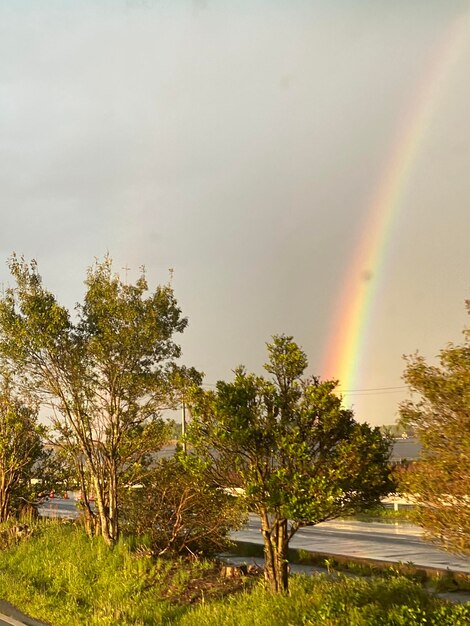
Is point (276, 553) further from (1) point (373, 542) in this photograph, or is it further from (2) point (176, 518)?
Answer: (1) point (373, 542)

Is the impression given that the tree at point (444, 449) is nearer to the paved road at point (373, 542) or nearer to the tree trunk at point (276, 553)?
the tree trunk at point (276, 553)

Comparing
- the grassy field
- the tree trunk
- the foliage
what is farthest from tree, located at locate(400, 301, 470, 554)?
the foliage

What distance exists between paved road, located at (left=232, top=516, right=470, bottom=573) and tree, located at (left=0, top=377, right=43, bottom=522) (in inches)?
276

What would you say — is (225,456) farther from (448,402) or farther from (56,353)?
(56,353)

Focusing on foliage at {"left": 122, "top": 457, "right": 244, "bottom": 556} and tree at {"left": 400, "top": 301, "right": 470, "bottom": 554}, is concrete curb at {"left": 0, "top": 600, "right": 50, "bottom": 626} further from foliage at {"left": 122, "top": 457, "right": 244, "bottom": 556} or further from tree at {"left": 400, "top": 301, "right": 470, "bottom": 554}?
tree at {"left": 400, "top": 301, "right": 470, "bottom": 554}

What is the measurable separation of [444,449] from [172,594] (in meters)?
5.52

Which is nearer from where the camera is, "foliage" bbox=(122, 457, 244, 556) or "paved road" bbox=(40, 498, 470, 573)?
"foliage" bbox=(122, 457, 244, 556)

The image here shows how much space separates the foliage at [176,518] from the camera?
1304cm

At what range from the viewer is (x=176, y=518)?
13422 millimetres

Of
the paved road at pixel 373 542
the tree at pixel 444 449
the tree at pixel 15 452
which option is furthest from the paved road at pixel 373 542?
the tree at pixel 444 449

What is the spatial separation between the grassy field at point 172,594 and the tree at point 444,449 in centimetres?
93

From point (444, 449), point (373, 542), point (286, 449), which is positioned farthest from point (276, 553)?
point (373, 542)

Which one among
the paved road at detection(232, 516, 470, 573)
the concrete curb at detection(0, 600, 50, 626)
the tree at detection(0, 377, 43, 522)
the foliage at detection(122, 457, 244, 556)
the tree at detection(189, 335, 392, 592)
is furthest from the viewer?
the tree at detection(0, 377, 43, 522)

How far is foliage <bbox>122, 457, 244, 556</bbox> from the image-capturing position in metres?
13.0
